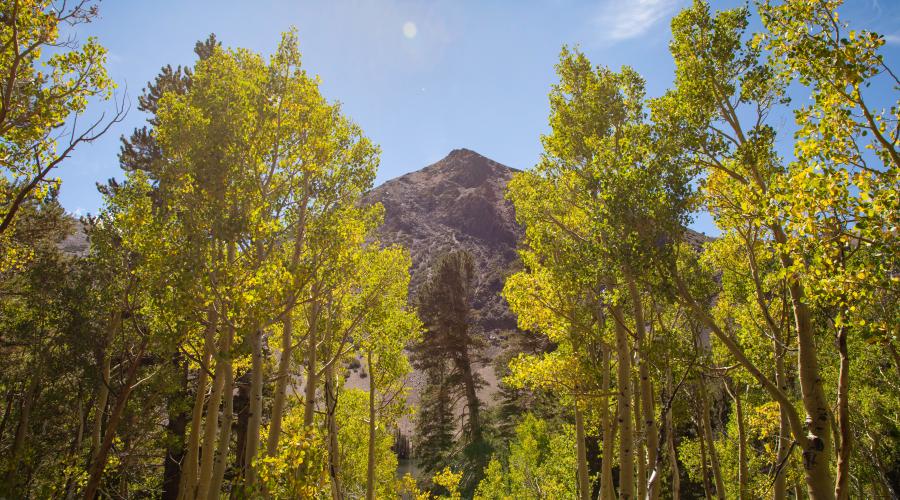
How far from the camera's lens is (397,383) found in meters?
16.7

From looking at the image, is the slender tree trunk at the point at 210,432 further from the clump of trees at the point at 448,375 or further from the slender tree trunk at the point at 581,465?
the clump of trees at the point at 448,375

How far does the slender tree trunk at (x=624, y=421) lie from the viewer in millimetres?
7953

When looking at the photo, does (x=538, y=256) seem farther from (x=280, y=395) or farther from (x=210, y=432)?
(x=210, y=432)

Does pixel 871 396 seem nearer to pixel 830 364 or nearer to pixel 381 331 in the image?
pixel 830 364

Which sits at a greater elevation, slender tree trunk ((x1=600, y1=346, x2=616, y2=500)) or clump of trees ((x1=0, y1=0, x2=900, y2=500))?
clump of trees ((x1=0, y1=0, x2=900, y2=500))

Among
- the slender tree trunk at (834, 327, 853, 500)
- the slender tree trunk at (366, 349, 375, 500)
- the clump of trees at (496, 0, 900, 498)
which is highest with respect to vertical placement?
the clump of trees at (496, 0, 900, 498)

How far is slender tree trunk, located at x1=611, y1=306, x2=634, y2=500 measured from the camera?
A: 7.95m

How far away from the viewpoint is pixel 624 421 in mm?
8398

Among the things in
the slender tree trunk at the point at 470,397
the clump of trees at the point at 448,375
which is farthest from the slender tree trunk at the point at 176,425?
the slender tree trunk at the point at 470,397

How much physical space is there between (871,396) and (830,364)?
316 inches

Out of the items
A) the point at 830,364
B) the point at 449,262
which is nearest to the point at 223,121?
the point at 830,364

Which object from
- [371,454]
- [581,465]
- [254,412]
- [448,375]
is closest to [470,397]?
[448,375]

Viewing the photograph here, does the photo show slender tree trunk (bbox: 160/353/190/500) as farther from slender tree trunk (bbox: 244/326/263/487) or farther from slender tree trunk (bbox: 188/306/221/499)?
slender tree trunk (bbox: 244/326/263/487)

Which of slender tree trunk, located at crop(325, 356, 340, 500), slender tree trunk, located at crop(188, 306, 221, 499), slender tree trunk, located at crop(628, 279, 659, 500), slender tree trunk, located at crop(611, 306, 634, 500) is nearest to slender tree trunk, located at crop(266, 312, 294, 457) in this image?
slender tree trunk, located at crop(325, 356, 340, 500)
